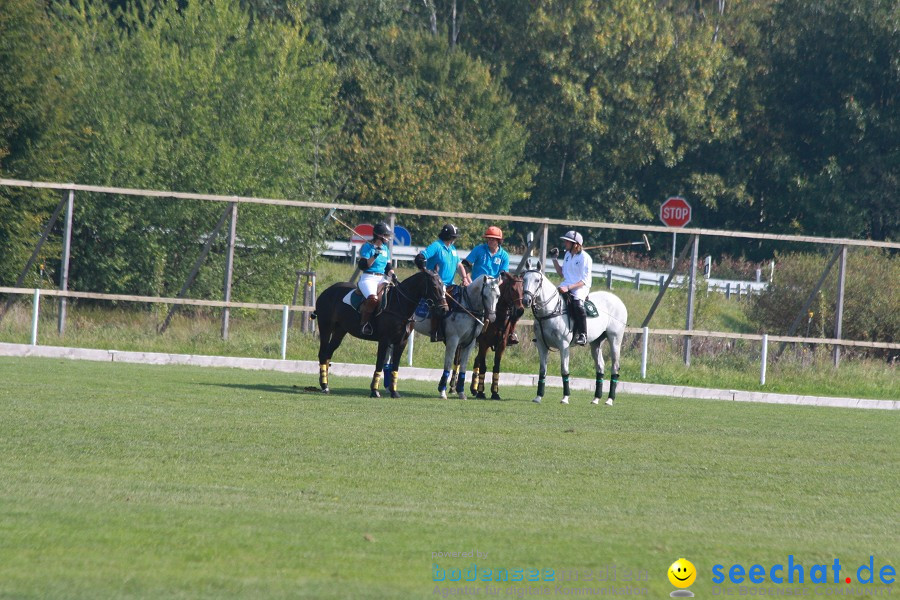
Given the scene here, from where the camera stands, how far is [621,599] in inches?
262

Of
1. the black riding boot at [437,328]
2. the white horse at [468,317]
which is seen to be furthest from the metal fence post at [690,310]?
the black riding boot at [437,328]

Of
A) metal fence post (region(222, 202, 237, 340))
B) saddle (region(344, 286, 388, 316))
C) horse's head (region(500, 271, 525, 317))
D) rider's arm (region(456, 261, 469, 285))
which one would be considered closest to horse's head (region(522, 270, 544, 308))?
horse's head (region(500, 271, 525, 317))

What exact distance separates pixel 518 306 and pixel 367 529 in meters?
10.9

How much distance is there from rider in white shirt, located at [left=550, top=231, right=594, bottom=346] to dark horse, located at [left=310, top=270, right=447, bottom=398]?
1974 millimetres

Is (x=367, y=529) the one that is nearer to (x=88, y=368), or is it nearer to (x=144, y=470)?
(x=144, y=470)

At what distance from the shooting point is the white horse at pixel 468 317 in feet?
60.8

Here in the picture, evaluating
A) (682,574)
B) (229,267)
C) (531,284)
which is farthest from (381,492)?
(229,267)

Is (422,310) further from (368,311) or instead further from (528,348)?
(528,348)

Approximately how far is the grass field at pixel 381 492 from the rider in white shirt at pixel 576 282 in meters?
2.17

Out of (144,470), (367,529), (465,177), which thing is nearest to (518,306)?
(144,470)

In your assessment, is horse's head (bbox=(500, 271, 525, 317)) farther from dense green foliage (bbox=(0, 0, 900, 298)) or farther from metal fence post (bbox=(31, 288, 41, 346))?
dense green foliage (bbox=(0, 0, 900, 298))

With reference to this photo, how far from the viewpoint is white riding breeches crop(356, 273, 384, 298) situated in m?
18.3

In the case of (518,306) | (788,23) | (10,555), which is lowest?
(10,555)

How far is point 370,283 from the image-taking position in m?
18.4
